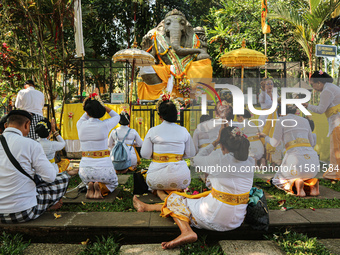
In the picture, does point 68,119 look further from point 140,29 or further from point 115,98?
point 140,29

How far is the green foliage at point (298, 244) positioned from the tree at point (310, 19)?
7865 mm

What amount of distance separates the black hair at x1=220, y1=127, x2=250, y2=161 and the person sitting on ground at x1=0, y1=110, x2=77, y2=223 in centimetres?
180

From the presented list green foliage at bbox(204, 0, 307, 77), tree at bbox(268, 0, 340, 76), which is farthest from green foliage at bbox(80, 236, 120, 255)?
green foliage at bbox(204, 0, 307, 77)

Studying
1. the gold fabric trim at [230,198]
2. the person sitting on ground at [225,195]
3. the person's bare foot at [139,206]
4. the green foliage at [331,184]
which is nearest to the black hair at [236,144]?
the person sitting on ground at [225,195]

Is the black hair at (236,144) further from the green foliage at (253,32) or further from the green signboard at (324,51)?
the green foliage at (253,32)

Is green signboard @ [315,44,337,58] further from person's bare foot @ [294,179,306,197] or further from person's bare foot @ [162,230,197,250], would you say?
person's bare foot @ [162,230,197,250]

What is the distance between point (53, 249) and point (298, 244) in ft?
7.82

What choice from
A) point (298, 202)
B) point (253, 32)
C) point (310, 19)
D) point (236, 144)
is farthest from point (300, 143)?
point (253, 32)

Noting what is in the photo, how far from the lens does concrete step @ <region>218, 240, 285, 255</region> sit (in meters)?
2.57

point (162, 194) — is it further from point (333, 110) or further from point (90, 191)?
point (333, 110)

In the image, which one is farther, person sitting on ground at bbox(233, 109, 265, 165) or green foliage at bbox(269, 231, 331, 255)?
person sitting on ground at bbox(233, 109, 265, 165)

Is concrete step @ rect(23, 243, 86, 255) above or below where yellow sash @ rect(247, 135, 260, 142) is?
below

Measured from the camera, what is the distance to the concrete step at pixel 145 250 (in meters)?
2.57

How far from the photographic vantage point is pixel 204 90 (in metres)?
10.8
